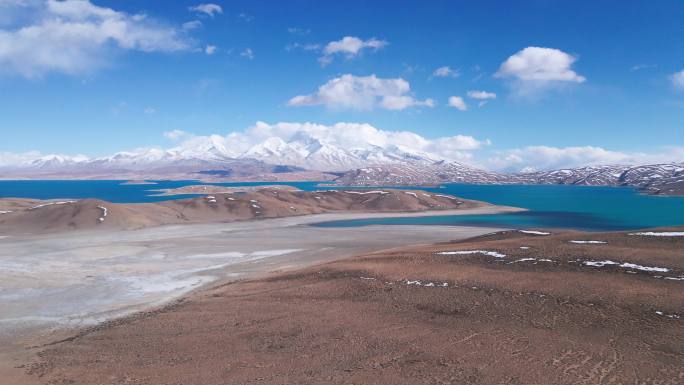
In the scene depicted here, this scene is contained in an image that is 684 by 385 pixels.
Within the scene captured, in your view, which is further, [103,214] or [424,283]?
[103,214]

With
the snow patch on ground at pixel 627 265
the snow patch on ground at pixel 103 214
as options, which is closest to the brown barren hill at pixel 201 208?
the snow patch on ground at pixel 103 214

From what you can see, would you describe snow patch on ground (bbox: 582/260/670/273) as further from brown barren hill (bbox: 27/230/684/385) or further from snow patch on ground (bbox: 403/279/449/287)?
snow patch on ground (bbox: 403/279/449/287)

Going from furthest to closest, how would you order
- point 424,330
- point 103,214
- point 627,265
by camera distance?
point 103,214
point 627,265
point 424,330

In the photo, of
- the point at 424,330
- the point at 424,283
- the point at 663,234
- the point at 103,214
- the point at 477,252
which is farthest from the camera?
the point at 103,214

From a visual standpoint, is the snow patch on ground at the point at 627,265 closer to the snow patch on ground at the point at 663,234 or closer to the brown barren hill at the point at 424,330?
the brown barren hill at the point at 424,330

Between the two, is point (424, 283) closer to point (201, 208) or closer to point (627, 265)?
point (627, 265)

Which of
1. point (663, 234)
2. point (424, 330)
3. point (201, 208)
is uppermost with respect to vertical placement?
point (663, 234)

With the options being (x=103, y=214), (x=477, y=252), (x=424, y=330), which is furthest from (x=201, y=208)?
(x=424, y=330)
